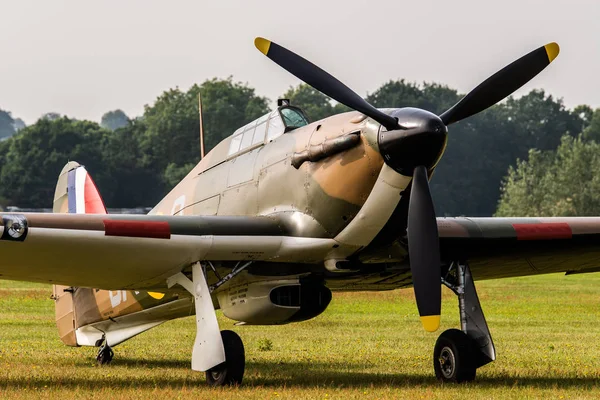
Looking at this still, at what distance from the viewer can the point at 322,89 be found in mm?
12062

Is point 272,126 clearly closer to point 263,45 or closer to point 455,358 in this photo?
point 263,45

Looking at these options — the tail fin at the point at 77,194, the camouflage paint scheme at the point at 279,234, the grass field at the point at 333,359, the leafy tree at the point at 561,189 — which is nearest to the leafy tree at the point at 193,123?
the leafy tree at the point at 561,189

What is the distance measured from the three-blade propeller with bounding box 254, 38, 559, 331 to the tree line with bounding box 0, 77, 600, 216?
7996 centimetres

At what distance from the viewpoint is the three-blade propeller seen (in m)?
11.5

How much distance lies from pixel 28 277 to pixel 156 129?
108 metres

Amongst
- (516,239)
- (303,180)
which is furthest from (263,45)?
(516,239)

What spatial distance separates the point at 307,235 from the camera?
12.3m

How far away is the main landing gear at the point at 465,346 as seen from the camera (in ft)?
40.5

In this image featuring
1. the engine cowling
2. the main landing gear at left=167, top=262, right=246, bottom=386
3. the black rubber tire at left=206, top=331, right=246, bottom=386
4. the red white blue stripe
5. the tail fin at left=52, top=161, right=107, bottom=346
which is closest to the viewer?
the main landing gear at left=167, top=262, right=246, bottom=386

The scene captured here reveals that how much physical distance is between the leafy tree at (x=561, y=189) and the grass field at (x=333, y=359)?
61.0 meters

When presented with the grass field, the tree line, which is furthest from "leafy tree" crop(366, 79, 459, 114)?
the grass field

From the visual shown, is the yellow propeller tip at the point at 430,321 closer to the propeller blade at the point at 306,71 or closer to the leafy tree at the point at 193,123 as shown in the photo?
the propeller blade at the point at 306,71

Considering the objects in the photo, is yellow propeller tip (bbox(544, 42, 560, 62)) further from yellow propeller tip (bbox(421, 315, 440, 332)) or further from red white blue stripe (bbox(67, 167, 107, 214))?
red white blue stripe (bbox(67, 167, 107, 214))

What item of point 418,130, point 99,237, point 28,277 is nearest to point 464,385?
point 418,130
